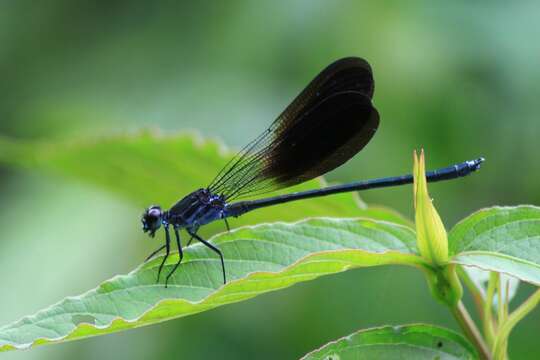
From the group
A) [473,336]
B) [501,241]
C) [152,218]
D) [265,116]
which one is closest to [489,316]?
[473,336]

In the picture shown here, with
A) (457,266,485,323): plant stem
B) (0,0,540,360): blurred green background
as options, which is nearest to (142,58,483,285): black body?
(457,266,485,323): plant stem

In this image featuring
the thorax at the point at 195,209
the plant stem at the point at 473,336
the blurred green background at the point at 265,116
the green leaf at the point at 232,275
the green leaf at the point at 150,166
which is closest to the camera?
the green leaf at the point at 232,275

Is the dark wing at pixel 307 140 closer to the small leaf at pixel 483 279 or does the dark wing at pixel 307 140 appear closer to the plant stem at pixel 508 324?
the small leaf at pixel 483 279

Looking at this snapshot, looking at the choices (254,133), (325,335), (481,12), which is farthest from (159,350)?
(481,12)

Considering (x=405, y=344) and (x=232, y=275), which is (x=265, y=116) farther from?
(x=405, y=344)

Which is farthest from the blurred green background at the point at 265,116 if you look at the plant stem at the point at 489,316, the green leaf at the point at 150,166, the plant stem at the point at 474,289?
the plant stem at the point at 489,316

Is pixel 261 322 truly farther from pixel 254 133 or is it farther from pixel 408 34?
pixel 408 34
